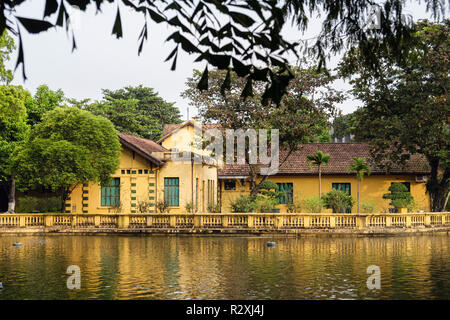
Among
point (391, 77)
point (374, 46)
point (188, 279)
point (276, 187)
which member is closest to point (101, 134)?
point (276, 187)

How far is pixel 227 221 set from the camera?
28297 mm

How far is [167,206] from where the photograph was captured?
33.3m

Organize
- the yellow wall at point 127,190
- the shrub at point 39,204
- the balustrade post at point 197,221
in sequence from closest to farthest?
the balustrade post at point 197,221
the shrub at point 39,204
the yellow wall at point 127,190

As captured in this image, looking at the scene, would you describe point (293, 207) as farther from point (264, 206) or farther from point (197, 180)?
point (197, 180)

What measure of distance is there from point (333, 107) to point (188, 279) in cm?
2415

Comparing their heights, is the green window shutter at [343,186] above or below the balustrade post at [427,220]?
above

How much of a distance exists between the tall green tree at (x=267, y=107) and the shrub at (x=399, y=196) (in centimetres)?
620

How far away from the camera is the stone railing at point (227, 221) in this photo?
27.9 metres

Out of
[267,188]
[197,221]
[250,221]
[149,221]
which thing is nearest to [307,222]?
[250,221]

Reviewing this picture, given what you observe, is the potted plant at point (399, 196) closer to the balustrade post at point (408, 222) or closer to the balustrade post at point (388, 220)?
the balustrade post at point (408, 222)

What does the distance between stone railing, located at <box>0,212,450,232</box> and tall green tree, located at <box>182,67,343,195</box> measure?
7.43 meters

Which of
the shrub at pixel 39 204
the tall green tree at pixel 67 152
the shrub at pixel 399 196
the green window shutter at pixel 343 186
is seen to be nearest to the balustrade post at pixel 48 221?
the tall green tree at pixel 67 152

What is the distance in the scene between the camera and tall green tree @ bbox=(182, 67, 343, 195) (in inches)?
1339

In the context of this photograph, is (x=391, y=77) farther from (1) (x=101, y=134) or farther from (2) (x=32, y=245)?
(2) (x=32, y=245)
